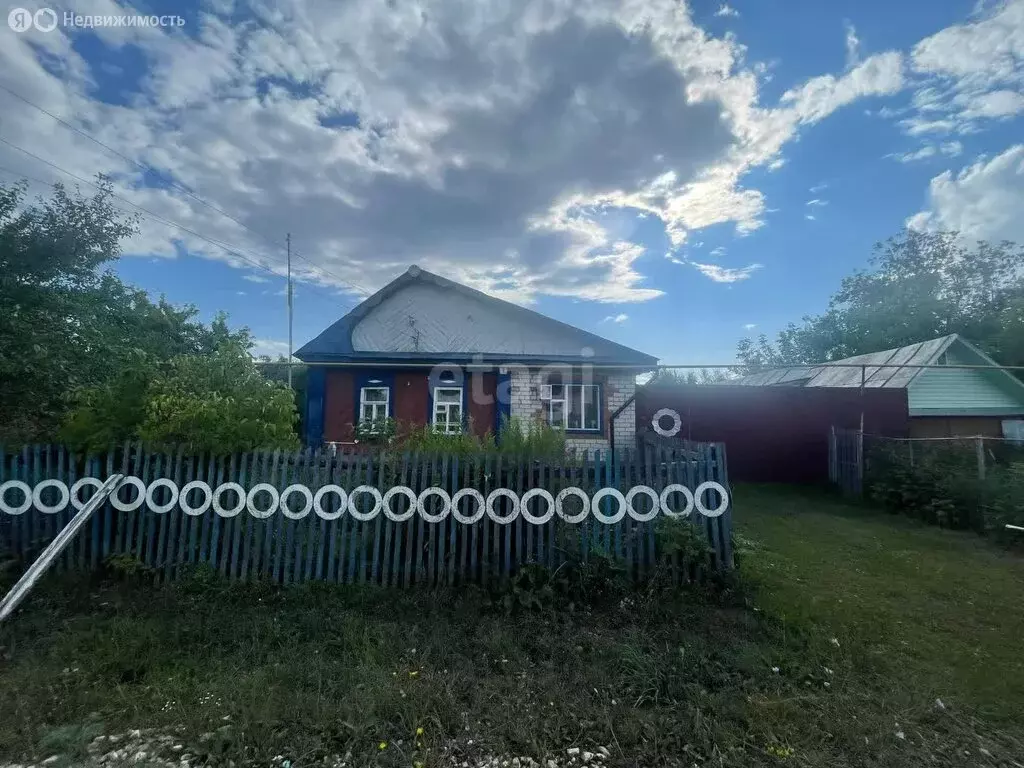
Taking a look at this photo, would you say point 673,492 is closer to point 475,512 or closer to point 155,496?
point 475,512

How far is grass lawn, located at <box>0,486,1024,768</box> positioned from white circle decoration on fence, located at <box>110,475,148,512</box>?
72cm

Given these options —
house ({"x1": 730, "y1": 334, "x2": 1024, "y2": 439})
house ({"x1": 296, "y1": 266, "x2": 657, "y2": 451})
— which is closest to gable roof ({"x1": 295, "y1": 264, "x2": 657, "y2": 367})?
house ({"x1": 296, "y1": 266, "x2": 657, "y2": 451})

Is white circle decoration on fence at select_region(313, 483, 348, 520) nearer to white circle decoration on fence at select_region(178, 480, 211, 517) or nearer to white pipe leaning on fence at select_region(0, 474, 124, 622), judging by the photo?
white circle decoration on fence at select_region(178, 480, 211, 517)

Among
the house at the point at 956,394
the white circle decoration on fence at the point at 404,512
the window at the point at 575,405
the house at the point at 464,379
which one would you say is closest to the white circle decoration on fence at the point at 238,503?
the white circle decoration on fence at the point at 404,512

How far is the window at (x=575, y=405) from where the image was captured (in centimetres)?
1195

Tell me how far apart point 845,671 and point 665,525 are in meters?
1.64

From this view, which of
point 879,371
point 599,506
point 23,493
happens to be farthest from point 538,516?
point 879,371

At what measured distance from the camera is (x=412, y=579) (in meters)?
4.60

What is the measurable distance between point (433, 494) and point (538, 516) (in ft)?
3.34

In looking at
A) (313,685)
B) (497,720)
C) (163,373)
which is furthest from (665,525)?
(163,373)

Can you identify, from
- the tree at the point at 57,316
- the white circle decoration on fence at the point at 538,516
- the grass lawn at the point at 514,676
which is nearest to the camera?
the grass lawn at the point at 514,676

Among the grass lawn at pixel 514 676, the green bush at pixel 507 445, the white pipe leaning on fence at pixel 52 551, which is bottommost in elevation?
the grass lawn at pixel 514 676

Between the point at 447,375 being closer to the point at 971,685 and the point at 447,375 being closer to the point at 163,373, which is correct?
the point at 163,373

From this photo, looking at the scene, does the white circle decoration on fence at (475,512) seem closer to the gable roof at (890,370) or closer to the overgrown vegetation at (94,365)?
the overgrown vegetation at (94,365)
